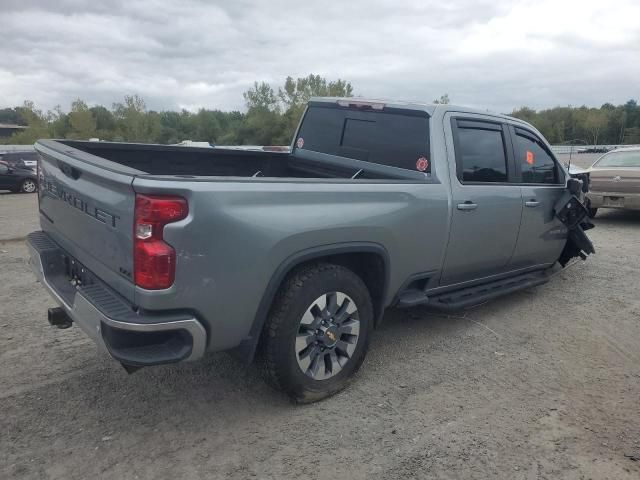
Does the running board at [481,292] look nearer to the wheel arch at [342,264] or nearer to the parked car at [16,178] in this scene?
the wheel arch at [342,264]

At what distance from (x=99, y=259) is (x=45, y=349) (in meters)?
1.49

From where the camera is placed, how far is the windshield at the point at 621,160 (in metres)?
10.1

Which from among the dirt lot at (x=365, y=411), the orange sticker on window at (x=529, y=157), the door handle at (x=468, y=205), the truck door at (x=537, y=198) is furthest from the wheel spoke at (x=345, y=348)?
the orange sticker on window at (x=529, y=157)

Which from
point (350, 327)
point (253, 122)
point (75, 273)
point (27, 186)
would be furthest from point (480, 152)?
point (253, 122)

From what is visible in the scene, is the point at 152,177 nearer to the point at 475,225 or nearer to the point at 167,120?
the point at 475,225

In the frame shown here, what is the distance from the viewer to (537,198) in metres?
4.90

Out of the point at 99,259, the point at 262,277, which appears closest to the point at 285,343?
the point at 262,277

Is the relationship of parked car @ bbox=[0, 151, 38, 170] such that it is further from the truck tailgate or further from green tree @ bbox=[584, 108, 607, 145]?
green tree @ bbox=[584, 108, 607, 145]

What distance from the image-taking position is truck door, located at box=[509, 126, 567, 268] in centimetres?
479

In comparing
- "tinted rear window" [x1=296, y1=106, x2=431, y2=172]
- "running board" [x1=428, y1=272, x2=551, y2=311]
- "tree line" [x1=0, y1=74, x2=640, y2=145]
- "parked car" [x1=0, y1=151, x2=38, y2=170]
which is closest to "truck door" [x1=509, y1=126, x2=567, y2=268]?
"running board" [x1=428, y1=272, x2=551, y2=311]

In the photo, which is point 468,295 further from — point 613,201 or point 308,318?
point 613,201

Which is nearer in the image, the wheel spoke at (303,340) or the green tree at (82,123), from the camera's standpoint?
the wheel spoke at (303,340)

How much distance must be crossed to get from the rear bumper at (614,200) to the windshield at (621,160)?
78 centimetres

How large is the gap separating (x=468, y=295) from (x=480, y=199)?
0.82 m
